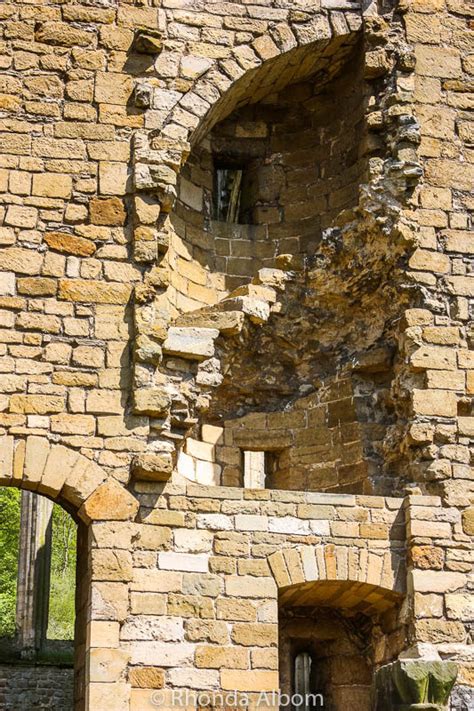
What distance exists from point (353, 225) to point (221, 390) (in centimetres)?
192

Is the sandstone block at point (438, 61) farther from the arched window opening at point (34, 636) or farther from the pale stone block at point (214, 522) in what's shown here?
the arched window opening at point (34, 636)

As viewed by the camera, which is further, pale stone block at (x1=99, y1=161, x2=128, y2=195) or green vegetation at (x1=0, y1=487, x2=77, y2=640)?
green vegetation at (x1=0, y1=487, x2=77, y2=640)

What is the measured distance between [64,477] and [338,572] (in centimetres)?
229

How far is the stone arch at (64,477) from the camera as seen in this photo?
974cm

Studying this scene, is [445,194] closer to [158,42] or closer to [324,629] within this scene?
[158,42]

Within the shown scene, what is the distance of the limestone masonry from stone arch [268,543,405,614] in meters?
0.03

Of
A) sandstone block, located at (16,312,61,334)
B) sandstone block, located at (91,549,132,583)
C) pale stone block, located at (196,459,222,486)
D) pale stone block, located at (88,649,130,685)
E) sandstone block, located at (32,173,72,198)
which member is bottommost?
pale stone block, located at (88,649,130,685)

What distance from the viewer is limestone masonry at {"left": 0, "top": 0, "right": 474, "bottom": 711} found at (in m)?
9.83

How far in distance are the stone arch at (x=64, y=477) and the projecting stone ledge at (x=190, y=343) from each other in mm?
1216

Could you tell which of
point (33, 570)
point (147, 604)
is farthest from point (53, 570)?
point (147, 604)

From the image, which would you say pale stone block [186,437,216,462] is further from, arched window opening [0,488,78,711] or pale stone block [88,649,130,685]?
arched window opening [0,488,78,711]

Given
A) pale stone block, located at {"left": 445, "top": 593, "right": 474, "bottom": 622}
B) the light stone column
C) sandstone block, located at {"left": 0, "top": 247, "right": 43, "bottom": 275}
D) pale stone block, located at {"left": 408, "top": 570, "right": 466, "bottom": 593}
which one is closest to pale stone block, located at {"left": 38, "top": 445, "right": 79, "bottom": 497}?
sandstone block, located at {"left": 0, "top": 247, "right": 43, "bottom": 275}

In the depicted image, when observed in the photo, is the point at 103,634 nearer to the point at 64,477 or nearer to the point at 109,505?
the point at 109,505

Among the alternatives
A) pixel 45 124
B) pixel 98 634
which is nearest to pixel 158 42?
pixel 45 124
